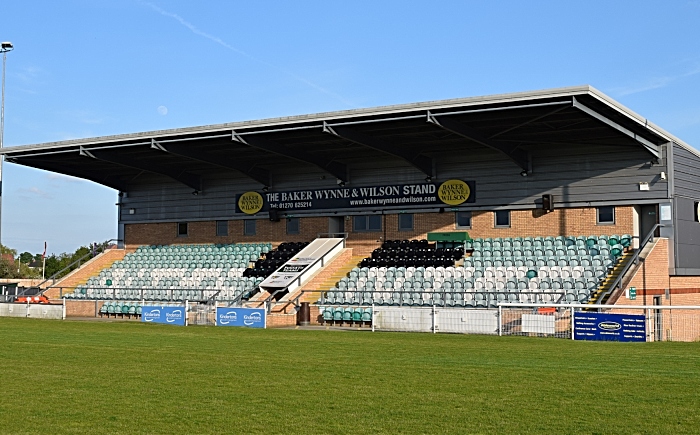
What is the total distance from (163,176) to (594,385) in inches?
1328

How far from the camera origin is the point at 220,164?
37.1m

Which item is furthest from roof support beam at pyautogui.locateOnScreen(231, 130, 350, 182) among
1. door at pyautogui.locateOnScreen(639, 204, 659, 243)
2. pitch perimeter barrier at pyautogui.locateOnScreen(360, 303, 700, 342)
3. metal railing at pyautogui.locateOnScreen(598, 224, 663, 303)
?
metal railing at pyautogui.locateOnScreen(598, 224, 663, 303)

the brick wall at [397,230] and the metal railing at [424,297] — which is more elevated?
the brick wall at [397,230]

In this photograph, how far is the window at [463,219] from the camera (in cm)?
3438

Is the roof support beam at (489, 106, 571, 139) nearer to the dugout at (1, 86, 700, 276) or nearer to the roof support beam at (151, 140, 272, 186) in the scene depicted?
the dugout at (1, 86, 700, 276)

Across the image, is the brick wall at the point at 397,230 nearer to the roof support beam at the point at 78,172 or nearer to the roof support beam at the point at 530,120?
the roof support beam at the point at 78,172

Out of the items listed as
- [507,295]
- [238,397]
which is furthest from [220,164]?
[238,397]

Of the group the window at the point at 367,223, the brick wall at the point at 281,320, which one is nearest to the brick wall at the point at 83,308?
the brick wall at the point at 281,320

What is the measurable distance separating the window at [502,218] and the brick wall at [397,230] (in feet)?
0.58

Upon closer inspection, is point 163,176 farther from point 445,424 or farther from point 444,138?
point 445,424

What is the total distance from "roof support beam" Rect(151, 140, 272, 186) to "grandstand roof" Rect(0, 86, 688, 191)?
0.16ft

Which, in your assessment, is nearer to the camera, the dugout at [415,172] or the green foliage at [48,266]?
the dugout at [415,172]

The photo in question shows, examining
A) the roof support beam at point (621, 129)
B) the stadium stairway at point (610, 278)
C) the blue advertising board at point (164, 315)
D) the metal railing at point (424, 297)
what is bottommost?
the blue advertising board at point (164, 315)

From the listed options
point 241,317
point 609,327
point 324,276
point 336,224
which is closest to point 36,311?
point 241,317
